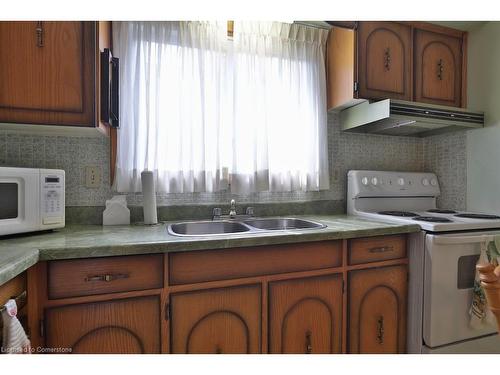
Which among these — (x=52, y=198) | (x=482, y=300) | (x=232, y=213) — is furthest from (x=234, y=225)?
(x=482, y=300)

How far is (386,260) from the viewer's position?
5.03 feet

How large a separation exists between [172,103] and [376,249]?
4.57 feet

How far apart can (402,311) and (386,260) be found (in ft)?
1.04

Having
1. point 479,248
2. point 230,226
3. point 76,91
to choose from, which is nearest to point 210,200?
point 230,226

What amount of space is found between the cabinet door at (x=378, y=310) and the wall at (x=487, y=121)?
0.89 meters

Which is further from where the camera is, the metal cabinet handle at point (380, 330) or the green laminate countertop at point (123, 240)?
the metal cabinet handle at point (380, 330)

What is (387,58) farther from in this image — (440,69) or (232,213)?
(232,213)

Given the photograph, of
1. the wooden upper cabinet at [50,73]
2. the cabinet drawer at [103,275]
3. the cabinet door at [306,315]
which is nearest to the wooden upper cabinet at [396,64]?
the cabinet door at [306,315]

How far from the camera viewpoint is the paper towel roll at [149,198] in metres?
1.54

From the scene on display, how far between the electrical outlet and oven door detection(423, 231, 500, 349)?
5.88ft

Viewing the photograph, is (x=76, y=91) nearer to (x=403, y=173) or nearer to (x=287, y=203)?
(x=287, y=203)

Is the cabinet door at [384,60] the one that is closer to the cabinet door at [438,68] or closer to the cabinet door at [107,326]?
the cabinet door at [438,68]

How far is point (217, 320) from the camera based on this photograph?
123 cm
